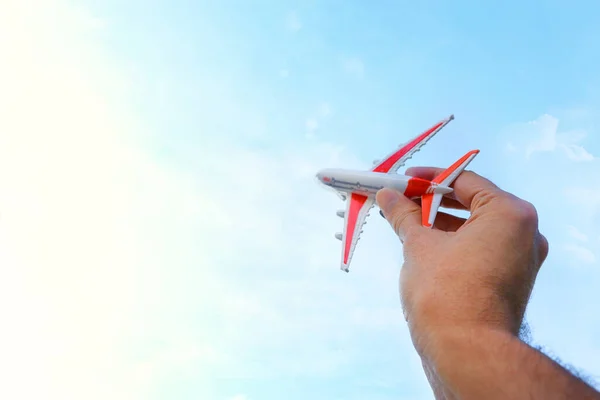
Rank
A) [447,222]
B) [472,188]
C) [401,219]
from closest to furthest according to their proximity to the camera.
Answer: [472,188], [401,219], [447,222]

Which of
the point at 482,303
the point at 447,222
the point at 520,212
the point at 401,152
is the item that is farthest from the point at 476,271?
the point at 401,152

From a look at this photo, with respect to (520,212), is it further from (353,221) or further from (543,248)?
(353,221)

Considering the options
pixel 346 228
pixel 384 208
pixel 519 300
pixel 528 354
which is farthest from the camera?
pixel 346 228

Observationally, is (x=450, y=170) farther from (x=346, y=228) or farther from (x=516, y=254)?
(x=516, y=254)

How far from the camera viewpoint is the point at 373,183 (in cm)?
2030

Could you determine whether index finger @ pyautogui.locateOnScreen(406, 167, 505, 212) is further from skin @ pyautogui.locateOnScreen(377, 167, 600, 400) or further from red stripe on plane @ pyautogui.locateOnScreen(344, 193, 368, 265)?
red stripe on plane @ pyautogui.locateOnScreen(344, 193, 368, 265)

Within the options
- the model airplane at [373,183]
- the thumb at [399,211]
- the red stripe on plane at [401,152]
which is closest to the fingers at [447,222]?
the thumb at [399,211]

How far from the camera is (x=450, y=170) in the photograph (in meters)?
17.2

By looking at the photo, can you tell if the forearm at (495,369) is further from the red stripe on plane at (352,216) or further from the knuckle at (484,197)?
the red stripe on plane at (352,216)

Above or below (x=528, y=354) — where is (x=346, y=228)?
above

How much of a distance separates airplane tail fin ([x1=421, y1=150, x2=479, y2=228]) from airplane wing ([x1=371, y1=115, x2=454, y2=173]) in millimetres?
3412

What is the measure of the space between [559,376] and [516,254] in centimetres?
317

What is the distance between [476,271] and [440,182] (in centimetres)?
959

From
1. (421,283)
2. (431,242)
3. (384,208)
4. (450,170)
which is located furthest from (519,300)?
(450,170)
